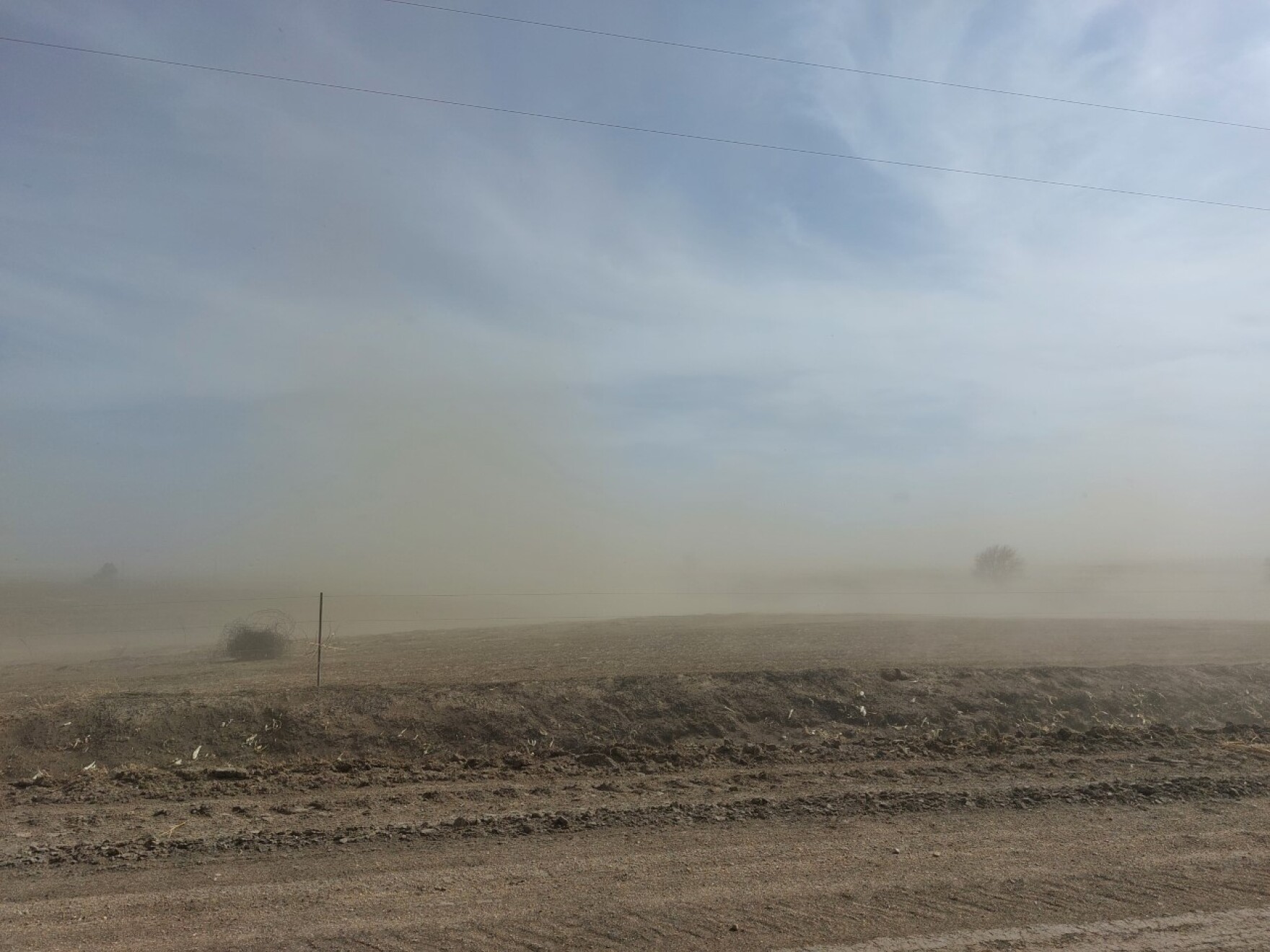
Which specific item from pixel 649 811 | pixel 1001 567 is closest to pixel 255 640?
pixel 649 811

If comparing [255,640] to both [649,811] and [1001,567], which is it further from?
[1001,567]

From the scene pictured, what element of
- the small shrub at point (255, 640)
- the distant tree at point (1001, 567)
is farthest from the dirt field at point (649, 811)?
the distant tree at point (1001, 567)

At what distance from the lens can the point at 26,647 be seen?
3978 cm

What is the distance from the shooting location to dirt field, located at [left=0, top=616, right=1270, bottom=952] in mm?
5902

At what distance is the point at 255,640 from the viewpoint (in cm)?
2783

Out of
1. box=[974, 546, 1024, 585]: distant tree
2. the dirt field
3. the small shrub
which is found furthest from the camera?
box=[974, 546, 1024, 585]: distant tree

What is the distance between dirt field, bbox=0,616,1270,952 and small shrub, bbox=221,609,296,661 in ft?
33.0

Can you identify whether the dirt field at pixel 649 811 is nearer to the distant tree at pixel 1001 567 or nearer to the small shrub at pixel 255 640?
the small shrub at pixel 255 640

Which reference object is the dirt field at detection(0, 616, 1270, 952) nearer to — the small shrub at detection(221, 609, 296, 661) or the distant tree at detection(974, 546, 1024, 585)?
the small shrub at detection(221, 609, 296, 661)

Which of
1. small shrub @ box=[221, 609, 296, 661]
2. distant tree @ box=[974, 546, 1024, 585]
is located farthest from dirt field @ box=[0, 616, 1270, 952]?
distant tree @ box=[974, 546, 1024, 585]

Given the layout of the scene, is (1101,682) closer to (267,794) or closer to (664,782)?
(664,782)

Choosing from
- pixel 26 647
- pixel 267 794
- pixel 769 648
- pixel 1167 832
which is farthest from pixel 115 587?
pixel 1167 832

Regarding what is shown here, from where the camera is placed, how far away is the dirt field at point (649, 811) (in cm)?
590

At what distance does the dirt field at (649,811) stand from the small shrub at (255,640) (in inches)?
396
